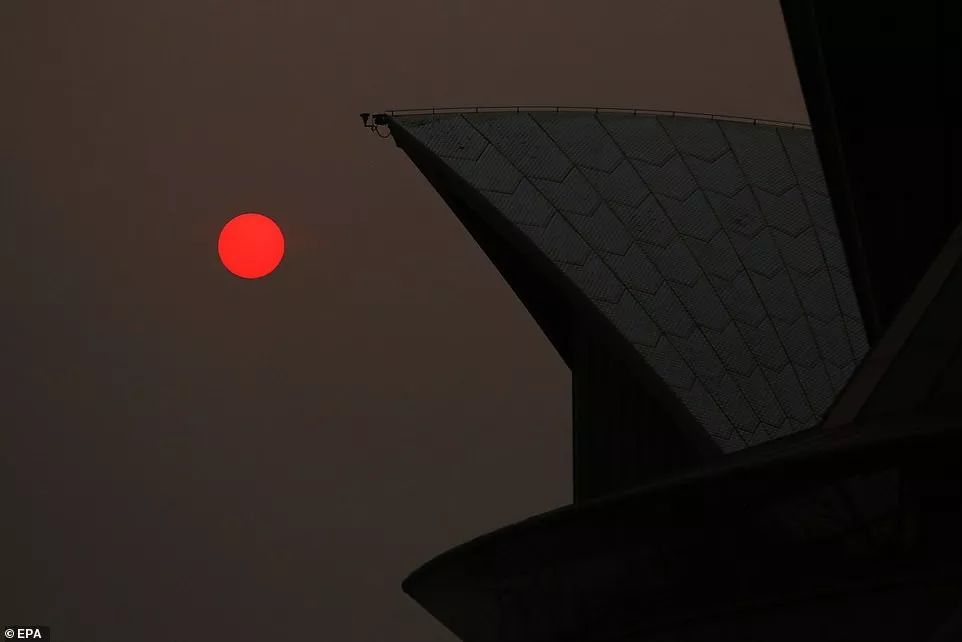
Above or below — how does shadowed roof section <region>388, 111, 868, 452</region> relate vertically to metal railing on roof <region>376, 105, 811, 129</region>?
below

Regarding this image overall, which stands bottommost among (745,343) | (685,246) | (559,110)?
(745,343)

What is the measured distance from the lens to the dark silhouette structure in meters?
6.58

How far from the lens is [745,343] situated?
708 inches

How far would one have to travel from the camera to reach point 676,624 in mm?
7316

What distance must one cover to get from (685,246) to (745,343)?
58.9 inches

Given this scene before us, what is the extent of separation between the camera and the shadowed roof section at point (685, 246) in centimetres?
1761

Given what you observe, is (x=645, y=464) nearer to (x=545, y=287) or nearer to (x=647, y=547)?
(x=545, y=287)

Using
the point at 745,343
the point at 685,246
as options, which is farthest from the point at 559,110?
the point at 745,343

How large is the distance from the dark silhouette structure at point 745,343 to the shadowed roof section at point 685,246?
1.3 inches

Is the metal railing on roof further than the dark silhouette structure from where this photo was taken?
Yes

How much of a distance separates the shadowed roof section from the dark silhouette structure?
0.03m

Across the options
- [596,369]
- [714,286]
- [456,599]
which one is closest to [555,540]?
[456,599]

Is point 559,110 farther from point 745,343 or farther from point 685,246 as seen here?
point 745,343

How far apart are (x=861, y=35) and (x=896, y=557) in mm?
6635
